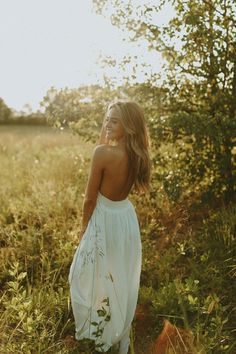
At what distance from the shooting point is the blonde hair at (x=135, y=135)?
10.6ft

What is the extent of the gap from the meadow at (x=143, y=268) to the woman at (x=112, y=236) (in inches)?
9.6

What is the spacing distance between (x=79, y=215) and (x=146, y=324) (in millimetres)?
2150

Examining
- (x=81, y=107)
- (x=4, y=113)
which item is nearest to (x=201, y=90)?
(x=81, y=107)

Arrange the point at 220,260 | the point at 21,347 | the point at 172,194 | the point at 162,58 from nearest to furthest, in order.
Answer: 1. the point at 21,347
2. the point at 220,260
3. the point at 172,194
4. the point at 162,58

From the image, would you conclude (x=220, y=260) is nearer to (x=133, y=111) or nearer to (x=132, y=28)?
(x=133, y=111)

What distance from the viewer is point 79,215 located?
19.3ft

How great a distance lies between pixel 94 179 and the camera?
10.6ft

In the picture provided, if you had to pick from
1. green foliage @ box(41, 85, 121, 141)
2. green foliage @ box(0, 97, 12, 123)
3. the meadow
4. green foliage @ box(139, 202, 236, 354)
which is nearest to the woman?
the meadow

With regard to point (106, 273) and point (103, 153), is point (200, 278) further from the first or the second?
point (103, 153)

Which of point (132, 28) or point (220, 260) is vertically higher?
point (132, 28)

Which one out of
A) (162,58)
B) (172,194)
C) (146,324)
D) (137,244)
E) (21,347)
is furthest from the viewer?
(162,58)

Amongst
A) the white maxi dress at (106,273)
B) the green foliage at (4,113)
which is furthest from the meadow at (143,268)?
the green foliage at (4,113)

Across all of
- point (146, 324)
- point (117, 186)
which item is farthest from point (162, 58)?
point (146, 324)

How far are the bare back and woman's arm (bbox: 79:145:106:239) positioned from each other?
0.14ft
